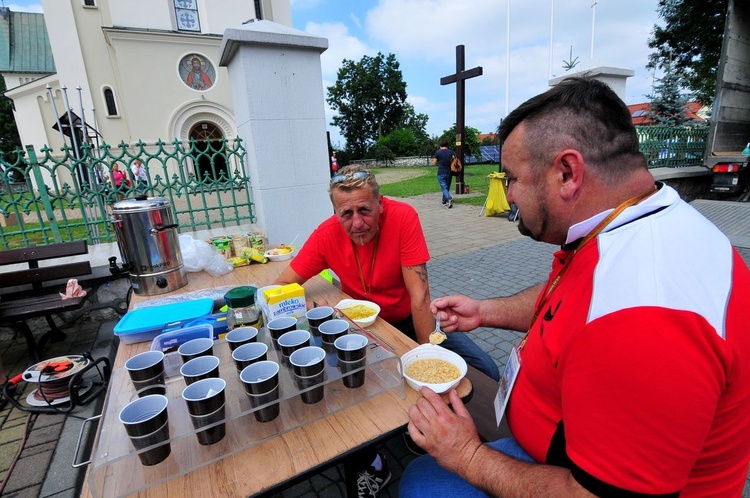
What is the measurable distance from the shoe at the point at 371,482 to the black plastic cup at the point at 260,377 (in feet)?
3.86

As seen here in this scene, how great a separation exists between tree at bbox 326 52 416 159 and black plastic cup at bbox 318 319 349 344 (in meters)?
48.0

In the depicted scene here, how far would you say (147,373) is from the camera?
1.33 m

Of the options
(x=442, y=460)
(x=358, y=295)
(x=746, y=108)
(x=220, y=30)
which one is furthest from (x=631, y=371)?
(x=220, y=30)

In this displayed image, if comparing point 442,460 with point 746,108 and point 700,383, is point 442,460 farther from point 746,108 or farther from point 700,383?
point 746,108

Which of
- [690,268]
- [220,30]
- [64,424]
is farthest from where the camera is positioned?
[220,30]

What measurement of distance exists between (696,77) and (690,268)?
20.5 meters

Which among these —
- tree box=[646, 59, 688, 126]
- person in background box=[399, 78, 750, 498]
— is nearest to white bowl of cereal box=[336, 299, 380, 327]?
person in background box=[399, 78, 750, 498]

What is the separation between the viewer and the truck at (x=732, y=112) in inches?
281

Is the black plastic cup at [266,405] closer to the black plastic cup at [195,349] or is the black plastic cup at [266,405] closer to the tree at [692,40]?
the black plastic cup at [195,349]

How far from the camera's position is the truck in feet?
23.5

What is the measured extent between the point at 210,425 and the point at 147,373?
1.33ft

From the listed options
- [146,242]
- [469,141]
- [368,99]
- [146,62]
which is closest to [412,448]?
[146,242]

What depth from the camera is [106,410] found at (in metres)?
1.28

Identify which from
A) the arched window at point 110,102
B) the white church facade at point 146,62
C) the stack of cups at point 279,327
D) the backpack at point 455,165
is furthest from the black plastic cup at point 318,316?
the arched window at point 110,102
